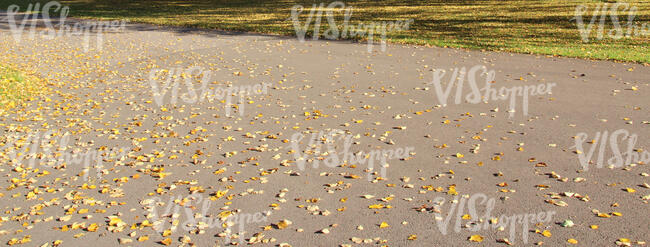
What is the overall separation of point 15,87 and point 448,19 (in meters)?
15.2

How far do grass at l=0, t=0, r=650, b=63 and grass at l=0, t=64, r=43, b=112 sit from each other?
341 inches

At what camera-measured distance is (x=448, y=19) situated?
2081 cm

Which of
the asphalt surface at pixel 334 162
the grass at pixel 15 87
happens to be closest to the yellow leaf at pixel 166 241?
the asphalt surface at pixel 334 162

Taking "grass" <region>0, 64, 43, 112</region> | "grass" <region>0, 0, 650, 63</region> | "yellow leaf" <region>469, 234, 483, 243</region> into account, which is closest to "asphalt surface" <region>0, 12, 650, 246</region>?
"yellow leaf" <region>469, 234, 483, 243</region>

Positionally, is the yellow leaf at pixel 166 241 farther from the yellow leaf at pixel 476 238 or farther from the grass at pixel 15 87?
the grass at pixel 15 87

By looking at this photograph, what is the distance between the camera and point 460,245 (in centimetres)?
500

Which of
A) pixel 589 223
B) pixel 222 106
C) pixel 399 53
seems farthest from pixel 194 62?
pixel 589 223

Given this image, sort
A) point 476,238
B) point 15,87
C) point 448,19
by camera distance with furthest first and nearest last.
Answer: point 448,19, point 15,87, point 476,238

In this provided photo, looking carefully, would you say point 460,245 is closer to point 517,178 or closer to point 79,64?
point 517,178

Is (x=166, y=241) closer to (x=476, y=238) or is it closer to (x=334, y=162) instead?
(x=334, y=162)

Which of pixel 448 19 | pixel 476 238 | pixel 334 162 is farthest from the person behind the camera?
pixel 448 19

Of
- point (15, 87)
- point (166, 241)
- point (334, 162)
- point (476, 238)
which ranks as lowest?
point (166, 241)

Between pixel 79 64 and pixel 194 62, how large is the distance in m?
3.10

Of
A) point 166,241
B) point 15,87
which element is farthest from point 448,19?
point 166,241
